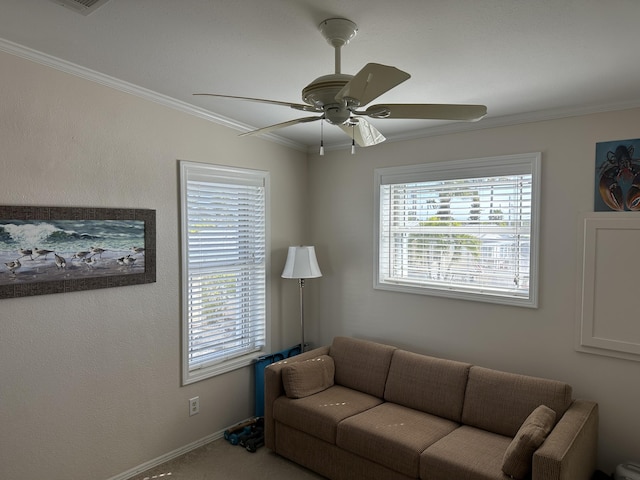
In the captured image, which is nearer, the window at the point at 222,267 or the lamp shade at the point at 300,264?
the window at the point at 222,267

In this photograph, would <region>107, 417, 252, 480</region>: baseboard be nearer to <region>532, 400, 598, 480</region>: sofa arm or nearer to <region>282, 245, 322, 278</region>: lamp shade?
<region>282, 245, 322, 278</region>: lamp shade

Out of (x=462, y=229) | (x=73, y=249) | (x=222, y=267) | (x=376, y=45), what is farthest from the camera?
(x=222, y=267)

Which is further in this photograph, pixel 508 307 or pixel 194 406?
pixel 194 406

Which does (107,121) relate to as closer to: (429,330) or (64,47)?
(64,47)

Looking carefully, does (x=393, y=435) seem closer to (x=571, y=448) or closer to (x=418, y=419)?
(x=418, y=419)

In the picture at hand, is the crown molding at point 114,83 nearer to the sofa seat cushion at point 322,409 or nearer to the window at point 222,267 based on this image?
the window at point 222,267

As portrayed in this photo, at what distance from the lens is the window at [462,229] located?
10.0 ft

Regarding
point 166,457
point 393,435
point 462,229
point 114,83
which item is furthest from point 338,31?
point 166,457

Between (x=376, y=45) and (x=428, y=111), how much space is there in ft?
1.63

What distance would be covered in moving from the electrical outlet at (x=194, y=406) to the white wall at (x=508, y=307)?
55.8 inches

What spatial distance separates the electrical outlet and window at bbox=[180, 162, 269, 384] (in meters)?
0.16

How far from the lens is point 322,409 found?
299 cm

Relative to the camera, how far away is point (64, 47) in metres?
2.31

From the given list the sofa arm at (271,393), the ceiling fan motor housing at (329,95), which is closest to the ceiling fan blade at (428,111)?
the ceiling fan motor housing at (329,95)
